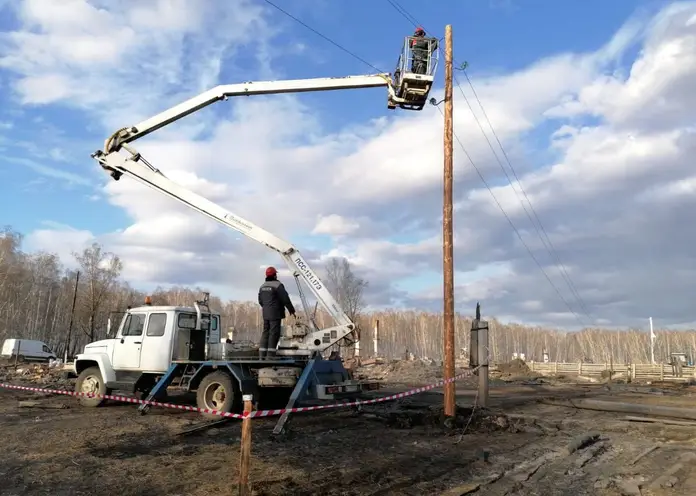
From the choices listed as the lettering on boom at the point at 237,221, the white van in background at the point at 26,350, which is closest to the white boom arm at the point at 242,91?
the lettering on boom at the point at 237,221

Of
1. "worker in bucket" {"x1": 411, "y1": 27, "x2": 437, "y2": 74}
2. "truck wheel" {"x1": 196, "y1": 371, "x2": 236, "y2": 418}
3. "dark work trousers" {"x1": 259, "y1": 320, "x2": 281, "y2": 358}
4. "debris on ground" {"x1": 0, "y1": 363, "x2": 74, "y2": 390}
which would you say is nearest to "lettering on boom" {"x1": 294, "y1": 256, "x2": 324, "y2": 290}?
"dark work trousers" {"x1": 259, "y1": 320, "x2": 281, "y2": 358}

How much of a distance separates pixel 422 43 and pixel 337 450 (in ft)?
29.8

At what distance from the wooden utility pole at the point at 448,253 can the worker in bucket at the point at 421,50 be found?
0.50m

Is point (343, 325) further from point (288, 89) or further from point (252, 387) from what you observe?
point (288, 89)

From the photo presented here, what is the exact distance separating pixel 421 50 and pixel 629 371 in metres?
30.1

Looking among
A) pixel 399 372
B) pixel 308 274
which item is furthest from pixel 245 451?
pixel 399 372

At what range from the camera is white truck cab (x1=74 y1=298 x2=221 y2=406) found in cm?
1316

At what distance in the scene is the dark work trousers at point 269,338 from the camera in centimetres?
1201

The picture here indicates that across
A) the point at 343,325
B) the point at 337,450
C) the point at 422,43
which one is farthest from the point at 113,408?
the point at 422,43

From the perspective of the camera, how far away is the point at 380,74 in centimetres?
1327

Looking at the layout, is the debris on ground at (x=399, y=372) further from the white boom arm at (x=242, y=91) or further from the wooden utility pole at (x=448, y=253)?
the white boom arm at (x=242, y=91)

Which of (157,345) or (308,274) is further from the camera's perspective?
(157,345)

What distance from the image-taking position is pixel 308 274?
42.7 ft

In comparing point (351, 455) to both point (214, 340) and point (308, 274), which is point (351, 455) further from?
point (214, 340)
